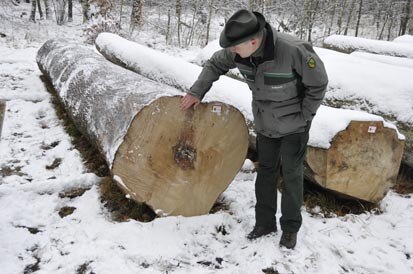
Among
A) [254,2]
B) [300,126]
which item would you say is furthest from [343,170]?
[254,2]

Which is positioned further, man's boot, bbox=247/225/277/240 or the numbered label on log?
the numbered label on log

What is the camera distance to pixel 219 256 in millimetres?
2814

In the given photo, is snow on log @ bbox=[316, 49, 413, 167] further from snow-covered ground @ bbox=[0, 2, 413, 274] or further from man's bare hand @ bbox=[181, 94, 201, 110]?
man's bare hand @ bbox=[181, 94, 201, 110]

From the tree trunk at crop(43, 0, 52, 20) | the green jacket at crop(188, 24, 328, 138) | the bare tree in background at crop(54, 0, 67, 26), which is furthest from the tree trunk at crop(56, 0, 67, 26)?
the green jacket at crop(188, 24, 328, 138)

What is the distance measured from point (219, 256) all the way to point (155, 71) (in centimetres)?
336

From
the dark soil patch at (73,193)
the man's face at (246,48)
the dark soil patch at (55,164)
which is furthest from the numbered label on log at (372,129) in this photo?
the dark soil patch at (55,164)

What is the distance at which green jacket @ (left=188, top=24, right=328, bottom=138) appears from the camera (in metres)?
2.40

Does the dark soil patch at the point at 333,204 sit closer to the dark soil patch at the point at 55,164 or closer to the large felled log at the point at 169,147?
the large felled log at the point at 169,147

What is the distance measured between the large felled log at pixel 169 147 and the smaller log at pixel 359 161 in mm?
785

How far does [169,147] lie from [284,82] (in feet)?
3.58

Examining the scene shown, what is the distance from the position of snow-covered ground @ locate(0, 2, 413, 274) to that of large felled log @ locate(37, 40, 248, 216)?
0.24 m

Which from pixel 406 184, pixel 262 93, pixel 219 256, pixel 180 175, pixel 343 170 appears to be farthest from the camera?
pixel 406 184

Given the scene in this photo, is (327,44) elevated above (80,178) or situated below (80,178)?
above

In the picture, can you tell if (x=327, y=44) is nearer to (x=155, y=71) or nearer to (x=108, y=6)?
(x=155, y=71)
